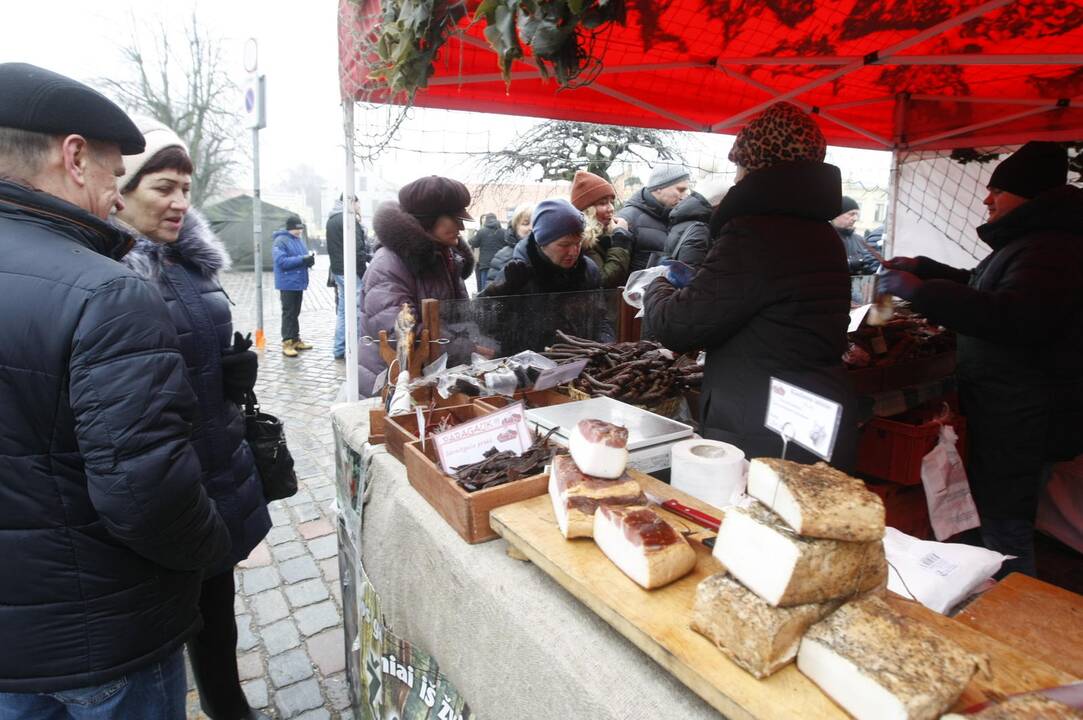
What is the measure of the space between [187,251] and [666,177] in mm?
3984

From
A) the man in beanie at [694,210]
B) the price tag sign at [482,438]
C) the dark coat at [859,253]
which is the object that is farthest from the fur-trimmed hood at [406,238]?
the dark coat at [859,253]

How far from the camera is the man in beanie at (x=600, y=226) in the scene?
429 cm

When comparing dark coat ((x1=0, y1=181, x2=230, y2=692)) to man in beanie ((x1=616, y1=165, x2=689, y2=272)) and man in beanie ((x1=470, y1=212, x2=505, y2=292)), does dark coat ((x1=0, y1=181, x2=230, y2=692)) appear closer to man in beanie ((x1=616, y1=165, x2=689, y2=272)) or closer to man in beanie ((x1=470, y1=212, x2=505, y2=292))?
man in beanie ((x1=616, y1=165, x2=689, y2=272))

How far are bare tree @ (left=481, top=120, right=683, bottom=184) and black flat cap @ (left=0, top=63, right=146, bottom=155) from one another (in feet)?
Result: 26.5

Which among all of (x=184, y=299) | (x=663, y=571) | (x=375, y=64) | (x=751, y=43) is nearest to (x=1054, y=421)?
(x=751, y=43)

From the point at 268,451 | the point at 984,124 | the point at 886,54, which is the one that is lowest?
the point at 268,451

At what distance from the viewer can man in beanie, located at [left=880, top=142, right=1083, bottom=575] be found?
2.57m

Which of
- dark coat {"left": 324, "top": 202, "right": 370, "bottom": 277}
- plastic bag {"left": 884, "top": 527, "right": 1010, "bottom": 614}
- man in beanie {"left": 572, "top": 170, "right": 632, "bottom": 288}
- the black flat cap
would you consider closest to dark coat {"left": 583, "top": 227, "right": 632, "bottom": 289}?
man in beanie {"left": 572, "top": 170, "right": 632, "bottom": 288}

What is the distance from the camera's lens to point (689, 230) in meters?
3.70

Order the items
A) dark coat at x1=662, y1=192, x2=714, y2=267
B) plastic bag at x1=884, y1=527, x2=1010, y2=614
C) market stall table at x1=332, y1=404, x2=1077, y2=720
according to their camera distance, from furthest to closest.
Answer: dark coat at x1=662, y1=192, x2=714, y2=267, plastic bag at x1=884, y1=527, x2=1010, y2=614, market stall table at x1=332, y1=404, x2=1077, y2=720

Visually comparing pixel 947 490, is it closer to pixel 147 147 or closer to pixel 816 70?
pixel 816 70

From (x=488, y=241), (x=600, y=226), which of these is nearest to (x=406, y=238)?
(x=600, y=226)

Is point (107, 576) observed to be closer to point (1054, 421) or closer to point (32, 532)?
point (32, 532)

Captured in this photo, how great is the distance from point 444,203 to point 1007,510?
3.29m
